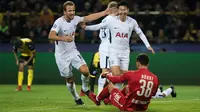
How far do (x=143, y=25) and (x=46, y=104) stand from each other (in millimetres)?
11540

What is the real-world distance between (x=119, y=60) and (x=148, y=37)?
34.5 ft

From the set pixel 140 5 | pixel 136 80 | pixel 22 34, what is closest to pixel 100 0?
pixel 140 5

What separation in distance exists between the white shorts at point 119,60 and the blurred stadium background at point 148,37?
33.9 ft

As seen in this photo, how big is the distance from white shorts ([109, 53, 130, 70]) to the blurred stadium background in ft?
33.9

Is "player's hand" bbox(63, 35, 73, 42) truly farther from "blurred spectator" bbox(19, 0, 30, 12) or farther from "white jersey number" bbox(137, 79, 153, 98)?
"blurred spectator" bbox(19, 0, 30, 12)

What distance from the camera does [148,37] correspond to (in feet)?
86.3

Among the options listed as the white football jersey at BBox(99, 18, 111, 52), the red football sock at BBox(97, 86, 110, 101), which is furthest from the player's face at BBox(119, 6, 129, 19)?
the red football sock at BBox(97, 86, 110, 101)

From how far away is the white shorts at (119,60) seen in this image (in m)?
15.9

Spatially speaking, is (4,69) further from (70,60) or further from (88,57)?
(70,60)

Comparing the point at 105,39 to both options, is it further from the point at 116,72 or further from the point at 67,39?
the point at 67,39

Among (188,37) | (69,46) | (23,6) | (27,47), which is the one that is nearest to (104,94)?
(69,46)

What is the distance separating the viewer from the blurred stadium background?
2648 centimetres

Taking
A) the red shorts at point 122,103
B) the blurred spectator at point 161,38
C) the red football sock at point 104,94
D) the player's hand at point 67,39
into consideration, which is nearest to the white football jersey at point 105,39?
the player's hand at point 67,39

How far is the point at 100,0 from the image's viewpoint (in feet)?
93.5
